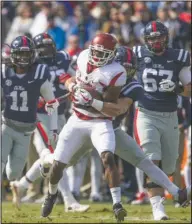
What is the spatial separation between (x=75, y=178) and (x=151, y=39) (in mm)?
2702

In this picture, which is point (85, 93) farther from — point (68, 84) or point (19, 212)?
point (19, 212)

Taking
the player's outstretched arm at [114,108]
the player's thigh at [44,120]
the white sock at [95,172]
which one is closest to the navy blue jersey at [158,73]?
the player's outstretched arm at [114,108]

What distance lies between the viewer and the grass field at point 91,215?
392 inches

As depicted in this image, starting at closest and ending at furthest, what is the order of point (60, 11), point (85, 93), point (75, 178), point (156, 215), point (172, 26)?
point (85, 93) < point (156, 215) < point (75, 178) < point (172, 26) < point (60, 11)

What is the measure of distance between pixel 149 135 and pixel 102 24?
533cm

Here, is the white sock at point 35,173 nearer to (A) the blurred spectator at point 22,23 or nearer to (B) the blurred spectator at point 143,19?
(B) the blurred spectator at point 143,19

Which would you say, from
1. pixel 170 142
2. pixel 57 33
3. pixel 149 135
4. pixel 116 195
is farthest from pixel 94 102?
pixel 57 33

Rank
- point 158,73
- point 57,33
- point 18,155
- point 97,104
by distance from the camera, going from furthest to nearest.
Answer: point 57,33 → point 18,155 → point 158,73 → point 97,104

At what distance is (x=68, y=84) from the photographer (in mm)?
9320

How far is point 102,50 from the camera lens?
29.9 ft

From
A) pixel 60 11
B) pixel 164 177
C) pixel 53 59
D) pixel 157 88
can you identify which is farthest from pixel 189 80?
pixel 60 11

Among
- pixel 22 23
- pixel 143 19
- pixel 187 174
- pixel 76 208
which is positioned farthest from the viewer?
pixel 22 23

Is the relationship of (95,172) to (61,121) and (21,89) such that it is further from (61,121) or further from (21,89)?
(21,89)

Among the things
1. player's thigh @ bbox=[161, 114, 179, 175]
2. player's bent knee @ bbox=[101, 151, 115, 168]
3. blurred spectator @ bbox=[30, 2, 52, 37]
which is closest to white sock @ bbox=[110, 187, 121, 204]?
player's bent knee @ bbox=[101, 151, 115, 168]
